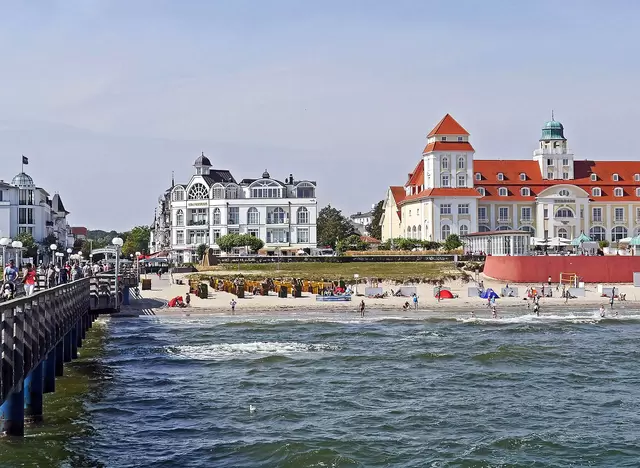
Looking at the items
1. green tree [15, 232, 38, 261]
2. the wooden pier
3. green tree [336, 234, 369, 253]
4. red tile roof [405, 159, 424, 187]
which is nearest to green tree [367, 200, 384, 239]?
red tile roof [405, 159, 424, 187]

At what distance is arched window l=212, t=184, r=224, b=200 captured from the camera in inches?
4299

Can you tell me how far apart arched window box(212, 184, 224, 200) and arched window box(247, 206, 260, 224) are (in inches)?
163

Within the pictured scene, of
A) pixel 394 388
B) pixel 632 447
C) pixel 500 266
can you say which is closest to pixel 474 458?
pixel 632 447

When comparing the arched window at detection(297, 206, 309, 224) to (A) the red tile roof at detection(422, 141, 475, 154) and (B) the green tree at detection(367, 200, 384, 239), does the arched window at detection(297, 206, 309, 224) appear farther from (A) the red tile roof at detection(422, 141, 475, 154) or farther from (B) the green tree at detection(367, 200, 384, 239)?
(B) the green tree at detection(367, 200, 384, 239)

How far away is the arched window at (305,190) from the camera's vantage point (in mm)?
108688

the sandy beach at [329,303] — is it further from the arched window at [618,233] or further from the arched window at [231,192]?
the arched window at [231,192]

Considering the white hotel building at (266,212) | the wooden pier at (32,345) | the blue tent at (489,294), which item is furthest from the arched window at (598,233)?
the wooden pier at (32,345)

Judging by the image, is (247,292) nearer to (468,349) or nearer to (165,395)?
(468,349)

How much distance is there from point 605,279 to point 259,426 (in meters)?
58.0

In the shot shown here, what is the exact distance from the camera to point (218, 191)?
10956 centimetres

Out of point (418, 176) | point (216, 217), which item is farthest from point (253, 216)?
point (418, 176)

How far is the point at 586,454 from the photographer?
2112cm

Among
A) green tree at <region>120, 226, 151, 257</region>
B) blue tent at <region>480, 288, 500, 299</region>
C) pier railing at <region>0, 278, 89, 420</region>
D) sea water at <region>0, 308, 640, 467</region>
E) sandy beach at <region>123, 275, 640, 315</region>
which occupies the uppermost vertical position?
green tree at <region>120, 226, 151, 257</region>

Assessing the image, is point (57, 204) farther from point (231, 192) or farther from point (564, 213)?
point (564, 213)
